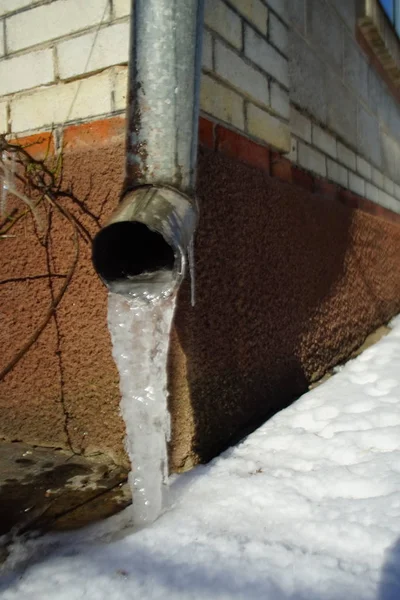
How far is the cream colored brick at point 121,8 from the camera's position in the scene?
2.12 meters

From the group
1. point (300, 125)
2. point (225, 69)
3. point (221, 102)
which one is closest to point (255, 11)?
point (225, 69)

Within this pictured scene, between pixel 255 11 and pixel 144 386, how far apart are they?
187 cm

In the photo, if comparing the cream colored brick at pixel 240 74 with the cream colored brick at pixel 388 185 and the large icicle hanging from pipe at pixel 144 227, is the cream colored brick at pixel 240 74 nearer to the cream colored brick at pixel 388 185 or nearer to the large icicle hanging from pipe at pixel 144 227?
the large icicle hanging from pipe at pixel 144 227

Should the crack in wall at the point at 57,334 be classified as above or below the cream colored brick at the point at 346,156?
below

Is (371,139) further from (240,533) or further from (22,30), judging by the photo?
(240,533)

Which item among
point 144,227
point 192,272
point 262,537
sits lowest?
point 262,537

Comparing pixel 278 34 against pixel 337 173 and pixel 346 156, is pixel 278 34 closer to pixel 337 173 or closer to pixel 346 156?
pixel 337 173

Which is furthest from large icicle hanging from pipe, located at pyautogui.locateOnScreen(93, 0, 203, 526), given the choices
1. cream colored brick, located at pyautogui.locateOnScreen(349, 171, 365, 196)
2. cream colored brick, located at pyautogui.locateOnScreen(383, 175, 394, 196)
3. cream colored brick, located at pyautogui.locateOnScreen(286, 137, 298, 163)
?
cream colored brick, located at pyautogui.locateOnScreen(383, 175, 394, 196)

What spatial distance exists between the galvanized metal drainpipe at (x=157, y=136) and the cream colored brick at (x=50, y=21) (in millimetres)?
477

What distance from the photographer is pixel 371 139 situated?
15.1 feet

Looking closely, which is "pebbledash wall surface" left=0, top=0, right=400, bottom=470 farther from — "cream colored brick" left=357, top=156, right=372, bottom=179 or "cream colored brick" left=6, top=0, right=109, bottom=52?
"cream colored brick" left=357, top=156, right=372, bottom=179

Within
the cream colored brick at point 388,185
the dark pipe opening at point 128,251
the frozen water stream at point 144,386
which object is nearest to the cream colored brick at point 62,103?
the dark pipe opening at point 128,251

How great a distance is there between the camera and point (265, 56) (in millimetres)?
2729

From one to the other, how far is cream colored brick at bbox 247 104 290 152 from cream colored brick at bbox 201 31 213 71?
37 centimetres
